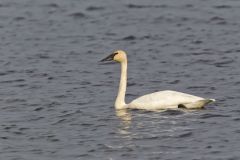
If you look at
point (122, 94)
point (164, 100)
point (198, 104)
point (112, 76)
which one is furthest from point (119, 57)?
point (112, 76)

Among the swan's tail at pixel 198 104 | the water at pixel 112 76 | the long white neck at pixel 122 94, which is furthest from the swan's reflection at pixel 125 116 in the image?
the swan's tail at pixel 198 104

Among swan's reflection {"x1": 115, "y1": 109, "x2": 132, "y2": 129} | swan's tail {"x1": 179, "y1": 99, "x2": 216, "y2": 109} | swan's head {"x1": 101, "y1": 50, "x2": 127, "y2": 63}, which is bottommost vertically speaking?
swan's reflection {"x1": 115, "y1": 109, "x2": 132, "y2": 129}

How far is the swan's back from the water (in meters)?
0.20

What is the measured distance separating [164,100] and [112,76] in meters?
4.18

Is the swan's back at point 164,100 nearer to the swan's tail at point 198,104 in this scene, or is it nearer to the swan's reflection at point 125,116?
the swan's tail at point 198,104

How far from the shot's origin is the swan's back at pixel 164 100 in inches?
778

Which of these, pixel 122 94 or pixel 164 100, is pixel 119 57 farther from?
pixel 164 100

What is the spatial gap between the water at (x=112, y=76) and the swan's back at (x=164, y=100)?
0.20 meters

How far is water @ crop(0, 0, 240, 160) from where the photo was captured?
17.2 m

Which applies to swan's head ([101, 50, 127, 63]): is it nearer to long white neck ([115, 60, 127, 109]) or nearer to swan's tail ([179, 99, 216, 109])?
long white neck ([115, 60, 127, 109])

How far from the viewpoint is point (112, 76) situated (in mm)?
23922

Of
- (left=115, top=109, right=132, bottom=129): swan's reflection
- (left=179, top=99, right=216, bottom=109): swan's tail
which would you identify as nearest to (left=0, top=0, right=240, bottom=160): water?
(left=115, top=109, right=132, bottom=129): swan's reflection

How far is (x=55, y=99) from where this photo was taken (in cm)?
2134

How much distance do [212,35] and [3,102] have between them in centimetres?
850
